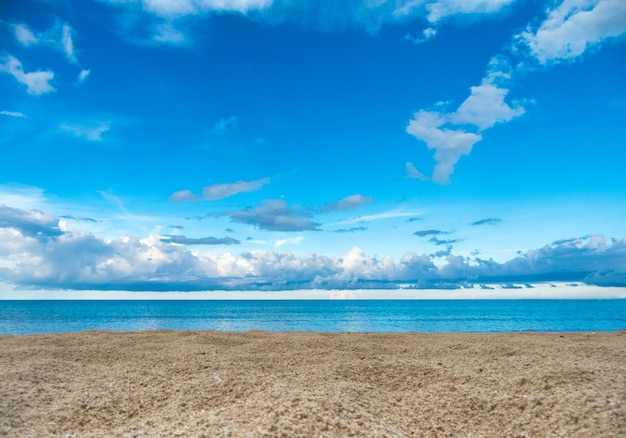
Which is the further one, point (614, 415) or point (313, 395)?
point (313, 395)

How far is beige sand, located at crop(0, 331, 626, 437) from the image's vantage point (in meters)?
7.16

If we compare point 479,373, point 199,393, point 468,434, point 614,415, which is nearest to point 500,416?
point 468,434

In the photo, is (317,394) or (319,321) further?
(319,321)

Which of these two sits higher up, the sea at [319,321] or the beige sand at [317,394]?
the beige sand at [317,394]

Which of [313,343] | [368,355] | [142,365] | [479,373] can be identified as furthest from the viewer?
[313,343]

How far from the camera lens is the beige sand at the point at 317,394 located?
7164mm

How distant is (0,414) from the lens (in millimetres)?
7570

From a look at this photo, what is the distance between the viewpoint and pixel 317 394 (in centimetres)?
819

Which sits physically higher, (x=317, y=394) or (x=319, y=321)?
(x=317, y=394)

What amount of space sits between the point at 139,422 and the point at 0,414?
249 centimetres

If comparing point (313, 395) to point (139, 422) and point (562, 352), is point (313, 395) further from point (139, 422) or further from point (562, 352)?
point (562, 352)

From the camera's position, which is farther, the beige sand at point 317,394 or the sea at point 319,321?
the sea at point 319,321

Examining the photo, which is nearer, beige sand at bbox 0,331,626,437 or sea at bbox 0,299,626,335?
beige sand at bbox 0,331,626,437

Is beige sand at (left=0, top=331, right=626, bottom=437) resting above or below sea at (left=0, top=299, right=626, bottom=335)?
above
